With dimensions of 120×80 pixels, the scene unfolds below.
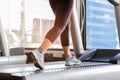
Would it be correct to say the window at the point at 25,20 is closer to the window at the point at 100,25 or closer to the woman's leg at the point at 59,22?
the window at the point at 100,25

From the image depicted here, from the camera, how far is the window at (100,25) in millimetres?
5023

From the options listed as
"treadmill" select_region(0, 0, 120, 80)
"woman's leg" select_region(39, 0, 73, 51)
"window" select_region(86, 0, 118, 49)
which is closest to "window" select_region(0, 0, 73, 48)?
"window" select_region(86, 0, 118, 49)

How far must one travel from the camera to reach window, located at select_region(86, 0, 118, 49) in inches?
198

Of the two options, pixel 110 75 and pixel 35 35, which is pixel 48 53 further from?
pixel 110 75

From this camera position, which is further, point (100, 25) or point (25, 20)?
point (100, 25)

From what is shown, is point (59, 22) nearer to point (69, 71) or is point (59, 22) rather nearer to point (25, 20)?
point (69, 71)

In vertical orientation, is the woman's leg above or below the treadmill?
above

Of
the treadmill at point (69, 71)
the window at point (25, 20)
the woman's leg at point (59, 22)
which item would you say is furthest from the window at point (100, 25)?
the woman's leg at point (59, 22)

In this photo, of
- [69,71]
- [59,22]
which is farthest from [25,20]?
[69,71]

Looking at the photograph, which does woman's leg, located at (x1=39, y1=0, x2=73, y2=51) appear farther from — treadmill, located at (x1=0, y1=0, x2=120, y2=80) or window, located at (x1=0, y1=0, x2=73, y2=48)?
window, located at (x1=0, y1=0, x2=73, y2=48)

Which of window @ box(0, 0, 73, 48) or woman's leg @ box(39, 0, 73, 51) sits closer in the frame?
woman's leg @ box(39, 0, 73, 51)

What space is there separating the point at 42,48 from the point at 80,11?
296cm

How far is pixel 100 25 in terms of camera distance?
5.07 metres

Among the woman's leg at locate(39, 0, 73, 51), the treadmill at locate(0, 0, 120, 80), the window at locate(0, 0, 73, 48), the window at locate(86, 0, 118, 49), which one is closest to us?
the treadmill at locate(0, 0, 120, 80)
